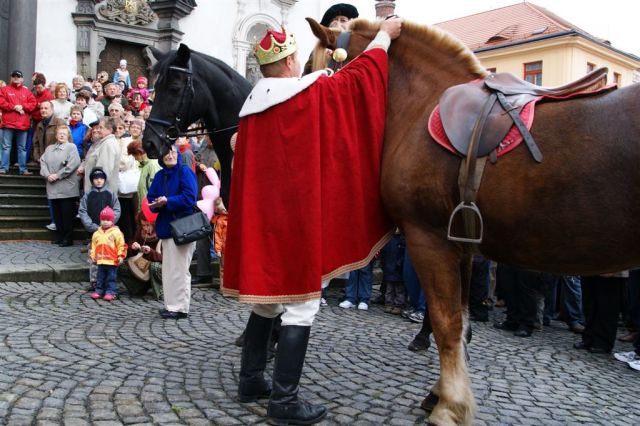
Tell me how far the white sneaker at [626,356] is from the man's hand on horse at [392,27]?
13.2 feet

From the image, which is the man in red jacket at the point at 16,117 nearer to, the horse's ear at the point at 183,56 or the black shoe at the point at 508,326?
the horse's ear at the point at 183,56

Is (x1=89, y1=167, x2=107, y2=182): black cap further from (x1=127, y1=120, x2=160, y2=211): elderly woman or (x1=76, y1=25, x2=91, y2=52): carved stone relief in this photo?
(x1=76, y1=25, x2=91, y2=52): carved stone relief

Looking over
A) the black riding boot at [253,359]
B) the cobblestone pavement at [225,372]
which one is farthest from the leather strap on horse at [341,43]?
the cobblestone pavement at [225,372]

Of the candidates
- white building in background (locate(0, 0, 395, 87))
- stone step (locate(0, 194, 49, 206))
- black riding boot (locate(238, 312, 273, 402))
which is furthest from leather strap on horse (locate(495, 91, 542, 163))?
white building in background (locate(0, 0, 395, 87))

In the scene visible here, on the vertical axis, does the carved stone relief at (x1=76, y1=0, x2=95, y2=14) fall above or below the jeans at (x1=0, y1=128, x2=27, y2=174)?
above

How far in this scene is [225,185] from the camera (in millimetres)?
5098

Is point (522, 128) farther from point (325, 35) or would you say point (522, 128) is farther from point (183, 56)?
point (183, 56)

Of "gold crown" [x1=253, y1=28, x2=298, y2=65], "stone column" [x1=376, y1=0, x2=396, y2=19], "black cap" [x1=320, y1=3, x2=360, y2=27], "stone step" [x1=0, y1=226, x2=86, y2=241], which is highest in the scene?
"stone column" [x1=376, y1=0, x2=396, y2=19]

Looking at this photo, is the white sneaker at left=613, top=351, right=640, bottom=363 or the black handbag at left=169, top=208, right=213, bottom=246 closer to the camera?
→ the white sneaker at left=613, top=351, right=640, bottom=363

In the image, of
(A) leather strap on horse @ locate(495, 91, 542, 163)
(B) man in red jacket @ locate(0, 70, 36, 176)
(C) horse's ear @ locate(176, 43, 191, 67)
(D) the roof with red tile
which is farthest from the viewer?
(D) the roof with red tile

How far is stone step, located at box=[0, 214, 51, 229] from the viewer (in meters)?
10.2

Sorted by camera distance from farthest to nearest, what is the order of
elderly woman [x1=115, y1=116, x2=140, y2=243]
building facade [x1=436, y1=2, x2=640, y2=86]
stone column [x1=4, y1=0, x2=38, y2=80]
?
building facade [x1=436, y1=2, x2=640, y2=86] < stone column [x1=4, y1=0, x2=38, y2=80] < elderly woman [x1=115, y1=116, x2=140, y2=243]

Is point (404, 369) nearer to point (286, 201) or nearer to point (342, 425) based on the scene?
point (342, 425)

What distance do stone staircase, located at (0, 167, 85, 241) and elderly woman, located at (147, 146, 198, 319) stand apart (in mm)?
4781
